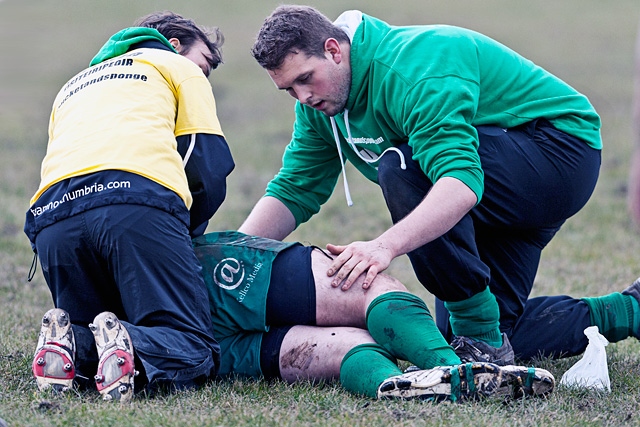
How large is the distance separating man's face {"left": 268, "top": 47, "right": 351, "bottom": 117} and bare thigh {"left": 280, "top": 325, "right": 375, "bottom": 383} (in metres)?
0.94

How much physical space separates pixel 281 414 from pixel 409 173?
1.13m

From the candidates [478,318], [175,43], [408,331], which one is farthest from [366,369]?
[175,43]

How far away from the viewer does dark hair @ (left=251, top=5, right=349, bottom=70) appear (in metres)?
3.59

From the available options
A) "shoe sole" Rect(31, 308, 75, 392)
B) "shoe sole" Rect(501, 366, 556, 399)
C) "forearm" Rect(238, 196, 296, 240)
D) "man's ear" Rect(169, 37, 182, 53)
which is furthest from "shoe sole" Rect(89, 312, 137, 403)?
"man's ear" Rect(169, 37, 182, 53)

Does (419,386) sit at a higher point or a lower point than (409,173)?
lower

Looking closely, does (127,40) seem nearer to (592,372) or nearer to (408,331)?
(408,331)

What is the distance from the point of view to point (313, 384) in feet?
11.1

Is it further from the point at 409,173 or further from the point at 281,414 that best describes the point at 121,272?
the point at 409,173

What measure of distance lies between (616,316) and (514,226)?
2.10ft

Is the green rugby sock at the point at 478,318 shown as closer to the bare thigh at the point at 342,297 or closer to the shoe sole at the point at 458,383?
the bare thigh at the point at 342,297

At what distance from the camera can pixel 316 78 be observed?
369 cm

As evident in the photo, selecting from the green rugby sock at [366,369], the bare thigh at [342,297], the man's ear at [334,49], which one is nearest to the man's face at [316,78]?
the man's ear at [334,49]

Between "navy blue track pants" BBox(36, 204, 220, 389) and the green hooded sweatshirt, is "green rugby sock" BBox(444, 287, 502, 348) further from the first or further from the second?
"navy blue track pants" BBox(36, 204, 220, 389)

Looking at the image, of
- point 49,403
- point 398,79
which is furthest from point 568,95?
point 49,403
